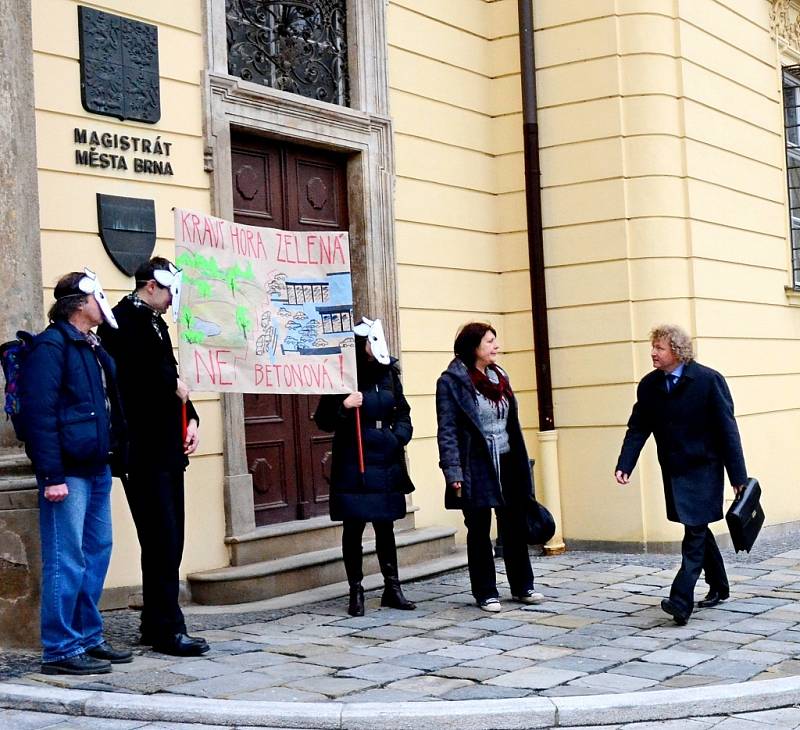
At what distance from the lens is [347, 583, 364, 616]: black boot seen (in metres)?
7.27

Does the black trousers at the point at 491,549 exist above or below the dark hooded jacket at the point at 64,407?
below

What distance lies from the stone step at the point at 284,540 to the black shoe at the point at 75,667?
2258 millimetres

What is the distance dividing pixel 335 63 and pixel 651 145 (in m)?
2.62

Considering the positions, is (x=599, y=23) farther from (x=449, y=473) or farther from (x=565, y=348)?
(x=449, y=473)

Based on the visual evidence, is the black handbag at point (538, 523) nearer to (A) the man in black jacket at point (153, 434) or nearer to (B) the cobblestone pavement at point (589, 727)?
(A) the man in black jacket at point (153, 434)

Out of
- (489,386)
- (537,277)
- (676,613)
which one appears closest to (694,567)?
(676,613)

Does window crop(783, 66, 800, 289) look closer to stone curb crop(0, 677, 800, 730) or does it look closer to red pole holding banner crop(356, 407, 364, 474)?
red pole holding banner crop(356, 407, 364, 474)

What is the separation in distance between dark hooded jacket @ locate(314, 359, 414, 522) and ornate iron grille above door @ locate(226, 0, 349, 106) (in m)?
2.56

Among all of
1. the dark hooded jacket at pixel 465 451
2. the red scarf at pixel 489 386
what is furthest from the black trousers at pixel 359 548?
the red scarf at pixel 489 386

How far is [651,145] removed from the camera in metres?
9.99

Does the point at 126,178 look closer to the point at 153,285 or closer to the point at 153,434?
the point at 153,285

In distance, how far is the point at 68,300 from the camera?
5.86m

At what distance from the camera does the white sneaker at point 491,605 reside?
7340 millimetres

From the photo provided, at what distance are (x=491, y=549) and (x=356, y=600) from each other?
87 centimetres
